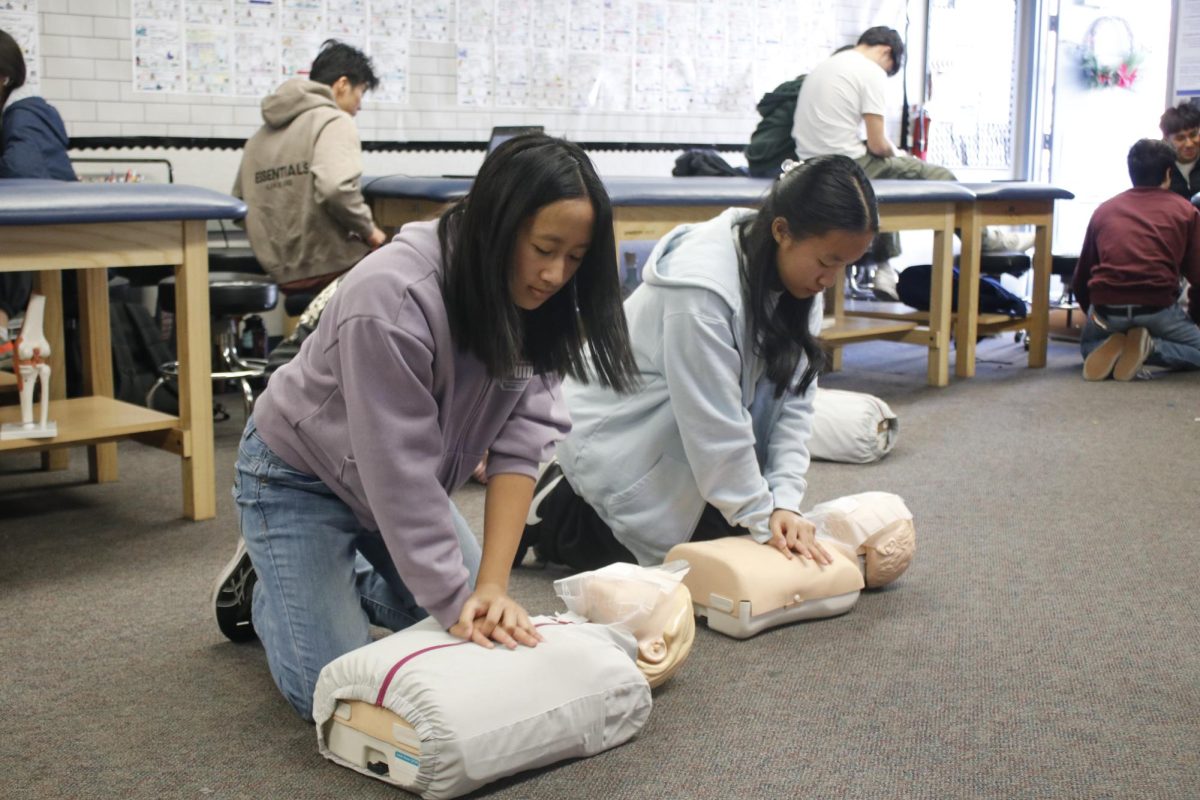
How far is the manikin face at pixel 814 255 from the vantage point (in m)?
2.09

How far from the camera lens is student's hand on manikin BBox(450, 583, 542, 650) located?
1554 mm

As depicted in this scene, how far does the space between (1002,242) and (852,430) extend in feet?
7.99

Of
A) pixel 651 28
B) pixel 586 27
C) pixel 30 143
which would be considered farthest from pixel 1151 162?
pixel 30 143

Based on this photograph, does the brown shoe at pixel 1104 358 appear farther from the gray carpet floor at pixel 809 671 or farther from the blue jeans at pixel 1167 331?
the gray carpet floor at pixel 809 671

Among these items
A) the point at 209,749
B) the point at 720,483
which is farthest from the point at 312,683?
the point at 720,483

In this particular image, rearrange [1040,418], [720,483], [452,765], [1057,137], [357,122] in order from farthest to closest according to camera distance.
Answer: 1. [1057,137]
2. [357,122]
3. [1040,418]
4. [720,483]
5. [452,765]

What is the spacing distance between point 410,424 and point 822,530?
40.6 inches

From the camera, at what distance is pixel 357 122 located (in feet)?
16.4

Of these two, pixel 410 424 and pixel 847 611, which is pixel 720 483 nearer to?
pixel 847 611

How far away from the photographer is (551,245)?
4.79 feet

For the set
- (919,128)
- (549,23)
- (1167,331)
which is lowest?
(1167,331)

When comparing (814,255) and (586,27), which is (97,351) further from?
(586,27)

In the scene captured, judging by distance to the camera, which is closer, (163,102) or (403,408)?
(403,408)

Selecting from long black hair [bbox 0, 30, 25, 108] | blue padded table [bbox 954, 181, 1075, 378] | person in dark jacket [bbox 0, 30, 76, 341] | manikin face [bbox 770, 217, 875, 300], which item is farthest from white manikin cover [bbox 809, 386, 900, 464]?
long black hair [bbox 0, 30, 25, 108]
